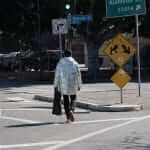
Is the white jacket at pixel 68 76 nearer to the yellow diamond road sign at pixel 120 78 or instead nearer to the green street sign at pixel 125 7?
the yellow diamond road sign at pixel 120 78

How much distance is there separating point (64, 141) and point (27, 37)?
80.5 feet

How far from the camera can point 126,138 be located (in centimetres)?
1113

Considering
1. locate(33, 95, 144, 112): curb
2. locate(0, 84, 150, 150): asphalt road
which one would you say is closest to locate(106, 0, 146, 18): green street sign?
locate(33, 95, 144, 112): curb

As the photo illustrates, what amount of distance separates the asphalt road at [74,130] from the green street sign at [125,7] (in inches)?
188

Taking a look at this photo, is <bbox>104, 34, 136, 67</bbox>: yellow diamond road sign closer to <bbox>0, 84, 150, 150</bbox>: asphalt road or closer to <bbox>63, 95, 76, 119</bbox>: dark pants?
<bbox>0, 84, 150, 150</bbox>: asphalt road

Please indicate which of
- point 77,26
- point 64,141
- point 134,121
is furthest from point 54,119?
point 77,26

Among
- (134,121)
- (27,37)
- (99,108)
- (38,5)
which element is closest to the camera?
(134,121)

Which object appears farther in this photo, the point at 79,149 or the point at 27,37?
the point at 27,37

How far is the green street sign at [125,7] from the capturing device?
19906 millimetres

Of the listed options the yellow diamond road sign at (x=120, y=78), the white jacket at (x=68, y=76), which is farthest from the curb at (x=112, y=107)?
the white jacket at (x=68, y=76)

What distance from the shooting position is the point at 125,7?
2030 cm

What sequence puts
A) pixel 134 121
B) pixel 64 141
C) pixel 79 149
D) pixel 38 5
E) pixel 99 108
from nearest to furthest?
pixel 79 149
pixel 64 141
pixel 134 121
pixel 99 108
pixel 38 5

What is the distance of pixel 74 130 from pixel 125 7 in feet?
29.2

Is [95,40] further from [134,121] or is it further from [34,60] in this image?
[134,121]
